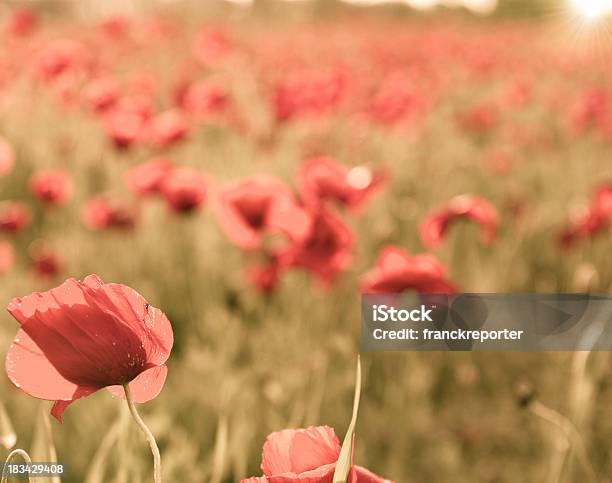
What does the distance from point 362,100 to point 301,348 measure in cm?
205

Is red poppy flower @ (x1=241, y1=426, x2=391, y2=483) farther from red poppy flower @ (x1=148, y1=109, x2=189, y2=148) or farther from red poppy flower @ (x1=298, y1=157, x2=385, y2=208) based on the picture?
red poppy flower @ (x1=148, y1=109, x2=189, y2=148)

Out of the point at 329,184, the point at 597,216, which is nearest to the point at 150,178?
the point at 329,184

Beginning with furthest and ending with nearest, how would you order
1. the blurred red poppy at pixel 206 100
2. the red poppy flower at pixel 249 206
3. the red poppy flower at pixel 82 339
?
the blurred red poppy at pixel 206 100 → the red poppy flower at pixel 249 206 → the red poppy flower at pixel 82 339

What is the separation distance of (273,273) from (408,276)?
1.36 ft

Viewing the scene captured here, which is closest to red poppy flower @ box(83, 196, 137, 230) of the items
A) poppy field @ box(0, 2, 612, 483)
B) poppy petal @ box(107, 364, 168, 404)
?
poppy field @ box(0, 2, 612, 483)

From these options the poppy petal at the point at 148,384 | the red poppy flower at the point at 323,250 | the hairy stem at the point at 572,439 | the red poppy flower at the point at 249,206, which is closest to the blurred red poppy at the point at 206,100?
the red poppy flower at the point at 249,206

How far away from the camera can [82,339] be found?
33cm

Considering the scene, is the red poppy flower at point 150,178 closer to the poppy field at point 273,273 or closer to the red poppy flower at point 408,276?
the poppy field at point 273,273

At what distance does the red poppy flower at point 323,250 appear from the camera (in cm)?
96

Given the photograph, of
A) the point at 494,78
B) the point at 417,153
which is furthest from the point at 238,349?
the point at 494,78

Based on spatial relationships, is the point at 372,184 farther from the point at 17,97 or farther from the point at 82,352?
the point at 17,97

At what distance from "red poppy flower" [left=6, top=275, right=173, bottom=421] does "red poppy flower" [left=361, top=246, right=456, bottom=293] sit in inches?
20.6

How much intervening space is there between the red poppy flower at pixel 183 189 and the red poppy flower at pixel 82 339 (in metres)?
0.95

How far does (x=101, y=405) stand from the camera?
1054mm
